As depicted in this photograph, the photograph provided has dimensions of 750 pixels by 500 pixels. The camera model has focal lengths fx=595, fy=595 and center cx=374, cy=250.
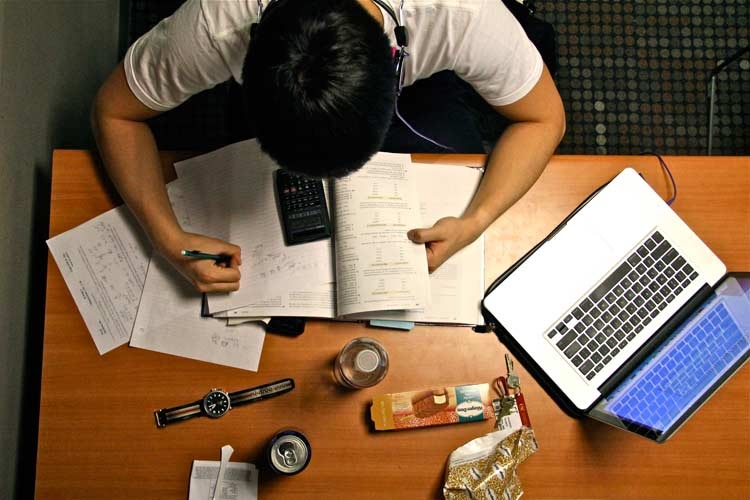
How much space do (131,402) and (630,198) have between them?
31.5 inches

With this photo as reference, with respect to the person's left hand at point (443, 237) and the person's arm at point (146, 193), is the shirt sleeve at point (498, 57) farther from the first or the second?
the person's arm at point (146, 193)

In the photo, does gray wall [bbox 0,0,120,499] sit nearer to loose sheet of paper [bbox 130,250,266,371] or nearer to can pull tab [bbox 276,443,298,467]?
loose sheet of paper [bbox 130,250,266,371]

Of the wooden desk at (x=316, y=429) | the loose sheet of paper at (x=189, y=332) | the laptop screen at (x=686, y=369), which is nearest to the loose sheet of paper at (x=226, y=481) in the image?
the wooden desk at (x=316, y=429)

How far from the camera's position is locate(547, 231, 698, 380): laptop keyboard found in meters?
0.87

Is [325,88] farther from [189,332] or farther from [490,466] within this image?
[490,466]

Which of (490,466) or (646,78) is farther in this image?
(646,78)

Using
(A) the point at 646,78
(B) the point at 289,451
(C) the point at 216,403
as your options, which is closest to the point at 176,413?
(C) the point at 216,403

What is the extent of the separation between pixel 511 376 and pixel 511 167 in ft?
1.01

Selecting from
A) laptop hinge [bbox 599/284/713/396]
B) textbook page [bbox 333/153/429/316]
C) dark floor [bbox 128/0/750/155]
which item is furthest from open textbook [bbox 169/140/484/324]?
dark floor [bbox 128/0/750/155]

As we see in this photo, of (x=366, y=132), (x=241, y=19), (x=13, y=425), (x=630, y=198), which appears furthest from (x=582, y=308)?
(x=13, y=425)

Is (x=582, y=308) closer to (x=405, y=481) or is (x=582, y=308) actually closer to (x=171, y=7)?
(x=405, y=481)

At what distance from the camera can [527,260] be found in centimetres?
89

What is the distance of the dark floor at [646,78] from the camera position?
4.99 ft

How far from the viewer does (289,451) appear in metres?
0.84
